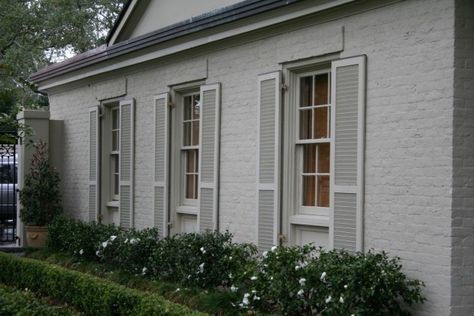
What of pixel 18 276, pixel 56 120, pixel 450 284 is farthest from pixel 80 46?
pixel 450 284

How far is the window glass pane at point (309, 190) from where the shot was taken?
8.62 m

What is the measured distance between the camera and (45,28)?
23.9 meters

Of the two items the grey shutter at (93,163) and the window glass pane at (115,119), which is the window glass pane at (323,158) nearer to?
the window glass pane at (115,119)

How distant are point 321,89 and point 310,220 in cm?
161

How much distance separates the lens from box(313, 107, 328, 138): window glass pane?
27.6 feet

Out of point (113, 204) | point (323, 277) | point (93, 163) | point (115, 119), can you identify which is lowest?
point (323, 277)

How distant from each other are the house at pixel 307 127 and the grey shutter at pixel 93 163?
151 millimetres

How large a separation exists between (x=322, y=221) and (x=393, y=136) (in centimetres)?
158

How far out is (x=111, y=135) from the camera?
45.6 ft

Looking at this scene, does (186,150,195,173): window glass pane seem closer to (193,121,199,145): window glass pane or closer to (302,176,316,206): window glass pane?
(193,121,199,145): window glass pane

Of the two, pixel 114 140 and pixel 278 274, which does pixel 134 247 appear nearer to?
pixel 278 274

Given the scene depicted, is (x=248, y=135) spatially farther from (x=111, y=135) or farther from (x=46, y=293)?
(x=111, y=135)

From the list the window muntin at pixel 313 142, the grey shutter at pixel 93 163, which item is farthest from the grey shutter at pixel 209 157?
the grey shutter at pixel 93 163

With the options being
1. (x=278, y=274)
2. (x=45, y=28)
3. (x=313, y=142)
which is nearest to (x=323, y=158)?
(x=313, y=142)
